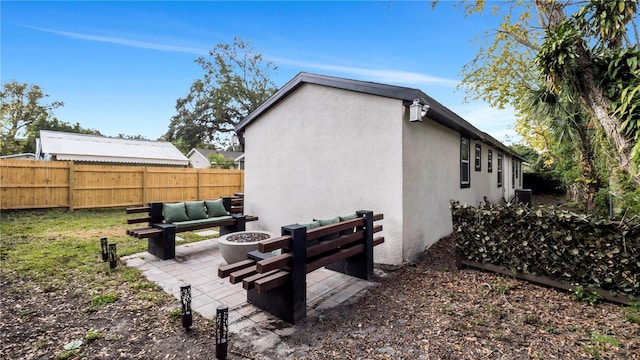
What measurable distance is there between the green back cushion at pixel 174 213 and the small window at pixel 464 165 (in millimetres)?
7191

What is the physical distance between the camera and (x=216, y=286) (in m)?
4.04

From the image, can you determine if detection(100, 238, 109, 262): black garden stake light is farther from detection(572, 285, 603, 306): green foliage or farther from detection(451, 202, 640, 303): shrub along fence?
detection(572, 285, 603, 306): green foliage

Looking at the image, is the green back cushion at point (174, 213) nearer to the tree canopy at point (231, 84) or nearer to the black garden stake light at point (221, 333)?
the black garden stake light at point (221, 333)

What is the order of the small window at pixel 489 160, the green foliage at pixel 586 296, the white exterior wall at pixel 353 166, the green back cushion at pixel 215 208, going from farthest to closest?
the small window at pixel 489 160 → the green back cushion at pixel 215 208 → the white exterior wall at pixel 353 166 → the green foliage at pixel 586 296

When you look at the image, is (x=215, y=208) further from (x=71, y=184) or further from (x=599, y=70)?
(x=599, y=70)

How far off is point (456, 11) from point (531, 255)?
7.43m

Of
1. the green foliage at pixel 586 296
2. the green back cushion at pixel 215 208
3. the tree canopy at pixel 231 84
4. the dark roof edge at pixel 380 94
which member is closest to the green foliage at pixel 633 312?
the green foliage at pixel 586 296

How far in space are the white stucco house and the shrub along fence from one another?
1076 millimetres

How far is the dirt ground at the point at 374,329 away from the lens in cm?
249

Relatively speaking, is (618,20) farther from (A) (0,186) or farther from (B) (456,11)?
(A) (0,186)

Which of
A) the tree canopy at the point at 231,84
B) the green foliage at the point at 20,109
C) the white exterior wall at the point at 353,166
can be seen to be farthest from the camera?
the tree canopy at the point at 231,84

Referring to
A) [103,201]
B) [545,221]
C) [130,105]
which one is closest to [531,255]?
[545,221]

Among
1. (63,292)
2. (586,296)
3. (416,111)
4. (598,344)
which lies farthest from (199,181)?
(598,344)

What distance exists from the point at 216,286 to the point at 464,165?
722 centimetres
